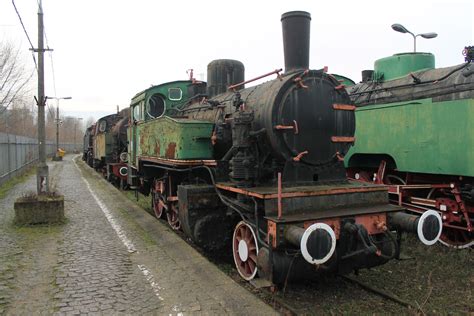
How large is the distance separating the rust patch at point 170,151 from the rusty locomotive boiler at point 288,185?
0.05 feet

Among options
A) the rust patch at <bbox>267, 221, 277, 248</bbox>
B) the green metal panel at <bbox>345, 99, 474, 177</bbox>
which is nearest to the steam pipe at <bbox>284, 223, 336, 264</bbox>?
the rust patch at <bbox>267, 221, 277, 248</bbox>

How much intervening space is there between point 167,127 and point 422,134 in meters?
4.17

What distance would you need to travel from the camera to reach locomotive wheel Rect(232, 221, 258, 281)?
4.96m

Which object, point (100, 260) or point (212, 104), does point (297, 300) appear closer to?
point (100, 260)

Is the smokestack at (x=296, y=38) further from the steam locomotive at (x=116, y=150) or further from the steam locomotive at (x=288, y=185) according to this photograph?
the steam locomotive at (x=116, y=150)

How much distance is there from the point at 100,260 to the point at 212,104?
298 centimetres

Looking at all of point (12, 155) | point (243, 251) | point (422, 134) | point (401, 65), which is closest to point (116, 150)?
point (12, 155)

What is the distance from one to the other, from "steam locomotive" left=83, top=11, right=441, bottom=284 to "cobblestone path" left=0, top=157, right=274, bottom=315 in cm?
A: 50

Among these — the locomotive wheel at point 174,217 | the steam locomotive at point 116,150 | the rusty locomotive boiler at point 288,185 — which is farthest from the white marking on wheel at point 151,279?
the steam locomotive at point 116,150

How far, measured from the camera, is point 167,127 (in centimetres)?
692

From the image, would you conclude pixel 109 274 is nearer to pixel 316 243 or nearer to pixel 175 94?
pixel 316 243

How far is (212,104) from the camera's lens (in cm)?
696

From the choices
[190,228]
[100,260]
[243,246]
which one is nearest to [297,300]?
[243,246]

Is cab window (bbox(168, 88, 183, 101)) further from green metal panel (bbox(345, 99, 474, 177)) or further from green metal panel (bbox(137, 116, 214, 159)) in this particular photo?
green metal panel (bbox(345, 99, 474, 177))
